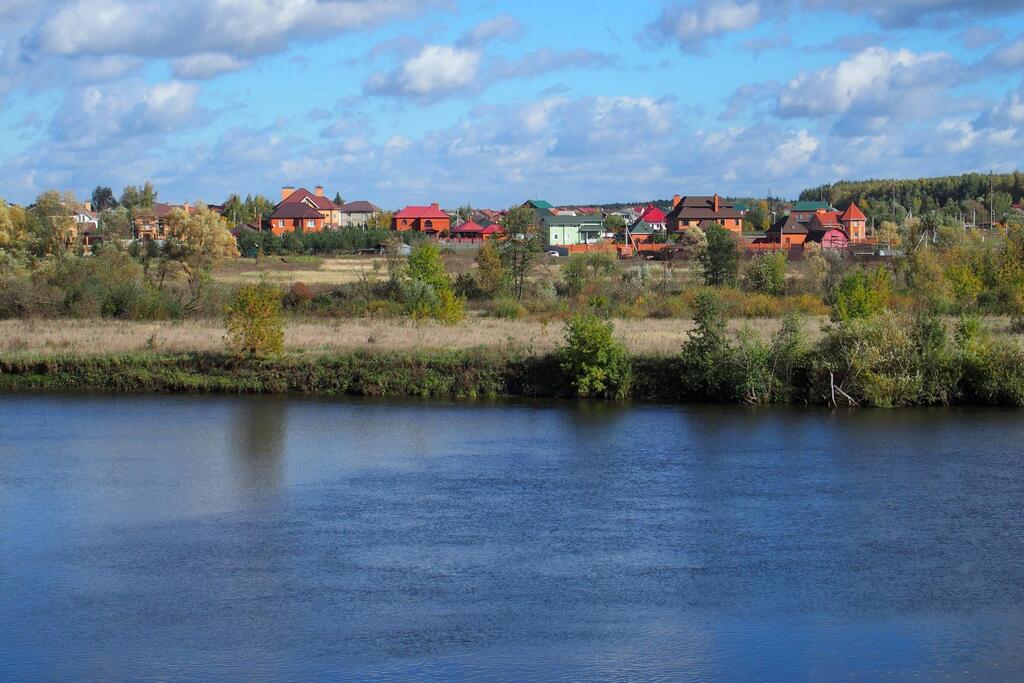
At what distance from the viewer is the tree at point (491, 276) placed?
5572 centimetres

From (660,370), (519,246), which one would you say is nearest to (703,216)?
(519,246)

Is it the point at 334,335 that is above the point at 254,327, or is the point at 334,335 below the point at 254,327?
below

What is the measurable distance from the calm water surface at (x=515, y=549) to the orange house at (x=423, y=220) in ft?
275

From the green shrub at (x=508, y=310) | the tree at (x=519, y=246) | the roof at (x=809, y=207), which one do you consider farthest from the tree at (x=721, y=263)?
the roof at (x=809, y=207)

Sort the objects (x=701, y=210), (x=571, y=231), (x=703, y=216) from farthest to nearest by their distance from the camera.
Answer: (x=571, y=231) < (x=701, y=210) < (x=703, y=216)

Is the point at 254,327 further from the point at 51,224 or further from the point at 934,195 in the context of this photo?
the point at 934,195

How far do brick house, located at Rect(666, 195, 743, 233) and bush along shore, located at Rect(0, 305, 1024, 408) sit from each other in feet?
242

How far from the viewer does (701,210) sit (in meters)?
113

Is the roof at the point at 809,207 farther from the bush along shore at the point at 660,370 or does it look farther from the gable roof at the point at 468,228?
the bush along shore at the point at 660,370

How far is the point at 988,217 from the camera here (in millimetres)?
122875

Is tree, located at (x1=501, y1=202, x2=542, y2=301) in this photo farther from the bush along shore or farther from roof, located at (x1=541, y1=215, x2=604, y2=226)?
roof, located at (x1=541, y1=215, x2=604, y2=226)

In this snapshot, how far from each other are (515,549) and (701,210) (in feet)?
315

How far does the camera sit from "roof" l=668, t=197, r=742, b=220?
110812 mm

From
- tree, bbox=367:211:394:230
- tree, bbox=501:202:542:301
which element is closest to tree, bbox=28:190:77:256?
tree, bbox=501:202:542:301
